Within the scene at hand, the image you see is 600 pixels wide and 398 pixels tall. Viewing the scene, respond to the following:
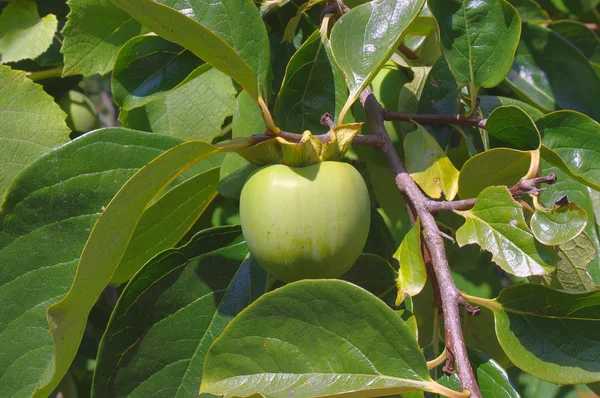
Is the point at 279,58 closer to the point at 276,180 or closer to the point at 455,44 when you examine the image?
the point at 455,44

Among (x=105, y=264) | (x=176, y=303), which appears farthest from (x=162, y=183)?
(x=176, y=303)

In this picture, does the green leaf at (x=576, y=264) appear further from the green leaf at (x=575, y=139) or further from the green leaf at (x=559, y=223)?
the green leaf at (x=559, y=223)

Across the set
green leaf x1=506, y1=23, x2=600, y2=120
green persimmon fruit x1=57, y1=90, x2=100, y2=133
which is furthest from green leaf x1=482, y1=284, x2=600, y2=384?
green persimmon fruit x1=57, y1=90, x2=100, y2=133

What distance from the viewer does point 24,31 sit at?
146cm

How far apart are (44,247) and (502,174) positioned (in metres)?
0.76

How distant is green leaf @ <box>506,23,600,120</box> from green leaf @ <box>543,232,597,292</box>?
409 millimetres

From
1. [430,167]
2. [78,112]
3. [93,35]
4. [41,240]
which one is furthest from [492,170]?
[78,112]

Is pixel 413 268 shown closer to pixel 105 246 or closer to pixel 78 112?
pixel 105 246

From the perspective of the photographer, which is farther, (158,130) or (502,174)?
(158,130)

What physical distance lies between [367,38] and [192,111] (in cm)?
52

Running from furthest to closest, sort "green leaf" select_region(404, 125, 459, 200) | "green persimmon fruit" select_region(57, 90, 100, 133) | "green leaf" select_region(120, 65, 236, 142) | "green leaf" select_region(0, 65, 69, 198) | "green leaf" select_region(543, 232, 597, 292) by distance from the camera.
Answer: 1. "green persimmon fruit" select_region(57, 90, 100, 133)
2. "green leaf" select_region(120, 65, 236, 142)
3. "green leaf" select_region(0, 65, 69, 198)
4. "green leaf" select_region(543, 232, 597, 292)
5. "green leaf" select_region(404, 125, 459, 200)

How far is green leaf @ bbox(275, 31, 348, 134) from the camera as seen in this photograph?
3.55 ft

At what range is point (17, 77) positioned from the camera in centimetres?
132

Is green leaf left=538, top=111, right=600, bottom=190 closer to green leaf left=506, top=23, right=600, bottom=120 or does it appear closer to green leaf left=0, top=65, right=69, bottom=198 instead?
green leaf left=506, top=23, right=600, bottom=120
